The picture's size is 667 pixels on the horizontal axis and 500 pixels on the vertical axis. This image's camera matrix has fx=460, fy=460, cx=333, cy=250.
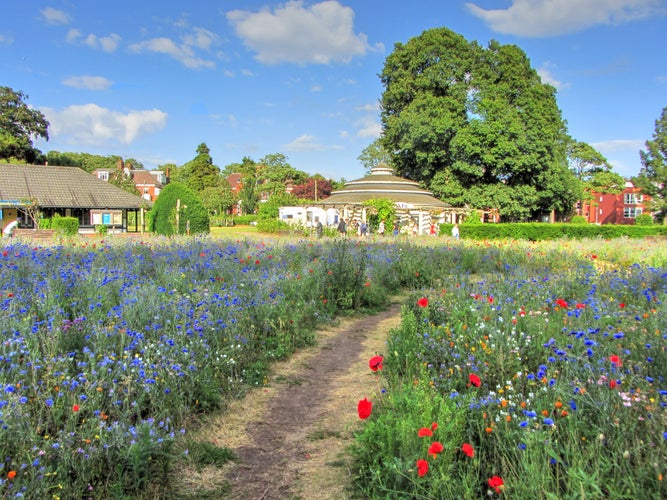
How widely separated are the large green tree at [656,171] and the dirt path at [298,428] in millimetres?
49436

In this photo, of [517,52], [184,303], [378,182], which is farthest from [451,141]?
[184,303]

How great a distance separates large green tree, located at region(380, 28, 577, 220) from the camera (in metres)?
38.0

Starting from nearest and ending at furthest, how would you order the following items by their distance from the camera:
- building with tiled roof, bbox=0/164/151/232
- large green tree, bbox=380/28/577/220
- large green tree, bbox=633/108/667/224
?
building with tiled roof, bbox=0/164/151/232 < large green tree, bbox=380/28/577/220 < large green tree, bbox=633/108/667/224

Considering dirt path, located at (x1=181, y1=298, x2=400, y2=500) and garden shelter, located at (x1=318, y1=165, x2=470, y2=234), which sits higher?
garden shelter, located at (x1=318, y1=165, x2=470, y2=234)

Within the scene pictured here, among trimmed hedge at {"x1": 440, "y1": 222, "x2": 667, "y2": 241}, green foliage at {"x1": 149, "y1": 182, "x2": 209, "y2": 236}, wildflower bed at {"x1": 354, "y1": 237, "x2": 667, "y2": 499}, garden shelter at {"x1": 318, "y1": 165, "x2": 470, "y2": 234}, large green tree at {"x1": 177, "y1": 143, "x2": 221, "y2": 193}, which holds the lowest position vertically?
wildflower bed at {"x1": 354, "y1": 237, "x2": 667, "y2": 499}

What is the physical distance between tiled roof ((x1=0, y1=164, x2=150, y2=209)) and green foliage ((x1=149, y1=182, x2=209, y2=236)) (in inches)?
501

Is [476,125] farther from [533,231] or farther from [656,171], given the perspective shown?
[656,171]

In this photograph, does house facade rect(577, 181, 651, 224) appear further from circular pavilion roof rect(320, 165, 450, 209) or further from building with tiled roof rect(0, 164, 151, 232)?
building with tiled roof rect(0, 164, 151, 232)

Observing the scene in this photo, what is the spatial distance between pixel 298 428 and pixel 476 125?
3857 cm

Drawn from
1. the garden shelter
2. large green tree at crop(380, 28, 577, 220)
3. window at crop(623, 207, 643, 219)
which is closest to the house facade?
window at crop(623, 207, 643, 219)

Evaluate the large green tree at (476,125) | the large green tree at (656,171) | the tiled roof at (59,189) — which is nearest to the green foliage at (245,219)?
the large green tree at (476,125)

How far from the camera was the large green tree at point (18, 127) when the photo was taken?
142 feet

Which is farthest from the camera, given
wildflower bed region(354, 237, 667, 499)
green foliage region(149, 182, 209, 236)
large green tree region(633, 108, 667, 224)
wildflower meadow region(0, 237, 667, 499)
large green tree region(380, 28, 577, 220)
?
large green tree region(633, 108, 667, 224)

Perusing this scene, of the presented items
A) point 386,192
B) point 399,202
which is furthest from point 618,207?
point 399,202
